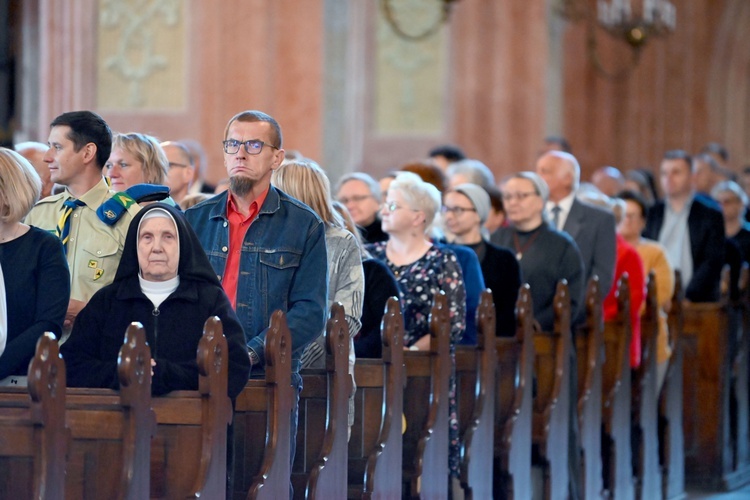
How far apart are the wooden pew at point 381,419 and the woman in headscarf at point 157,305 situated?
1.04 m

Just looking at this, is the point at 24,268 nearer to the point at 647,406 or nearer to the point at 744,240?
the point at 647,406

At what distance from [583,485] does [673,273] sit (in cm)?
218

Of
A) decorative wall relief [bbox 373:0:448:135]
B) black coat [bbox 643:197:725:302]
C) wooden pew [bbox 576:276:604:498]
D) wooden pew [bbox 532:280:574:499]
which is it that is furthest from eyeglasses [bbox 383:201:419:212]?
decorative wall relief [bbox 373:0:448:135]

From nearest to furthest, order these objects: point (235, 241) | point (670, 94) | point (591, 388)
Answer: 1. point (235, 241)
2. point (591, 388)
3. point (670, 94)

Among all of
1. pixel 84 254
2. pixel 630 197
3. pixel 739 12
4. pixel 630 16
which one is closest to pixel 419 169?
pixel 630 197

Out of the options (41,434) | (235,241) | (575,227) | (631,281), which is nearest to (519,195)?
(575,227)

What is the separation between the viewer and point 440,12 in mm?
10898

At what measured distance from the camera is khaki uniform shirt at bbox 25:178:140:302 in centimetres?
485

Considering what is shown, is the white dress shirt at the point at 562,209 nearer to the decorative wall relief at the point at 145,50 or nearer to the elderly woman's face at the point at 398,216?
the elderly woman's face at the point at 398,216

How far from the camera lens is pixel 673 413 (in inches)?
318

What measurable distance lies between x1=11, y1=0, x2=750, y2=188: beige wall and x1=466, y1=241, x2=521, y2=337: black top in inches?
117

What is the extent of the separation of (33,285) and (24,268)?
0.06 m

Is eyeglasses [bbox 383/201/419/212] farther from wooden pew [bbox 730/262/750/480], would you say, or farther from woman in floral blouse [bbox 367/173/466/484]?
wooden pew [bbox 730/262/750/480]

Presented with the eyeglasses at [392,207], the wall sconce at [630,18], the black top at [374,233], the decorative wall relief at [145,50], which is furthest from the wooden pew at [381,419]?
the wall sconce at [630,18]
